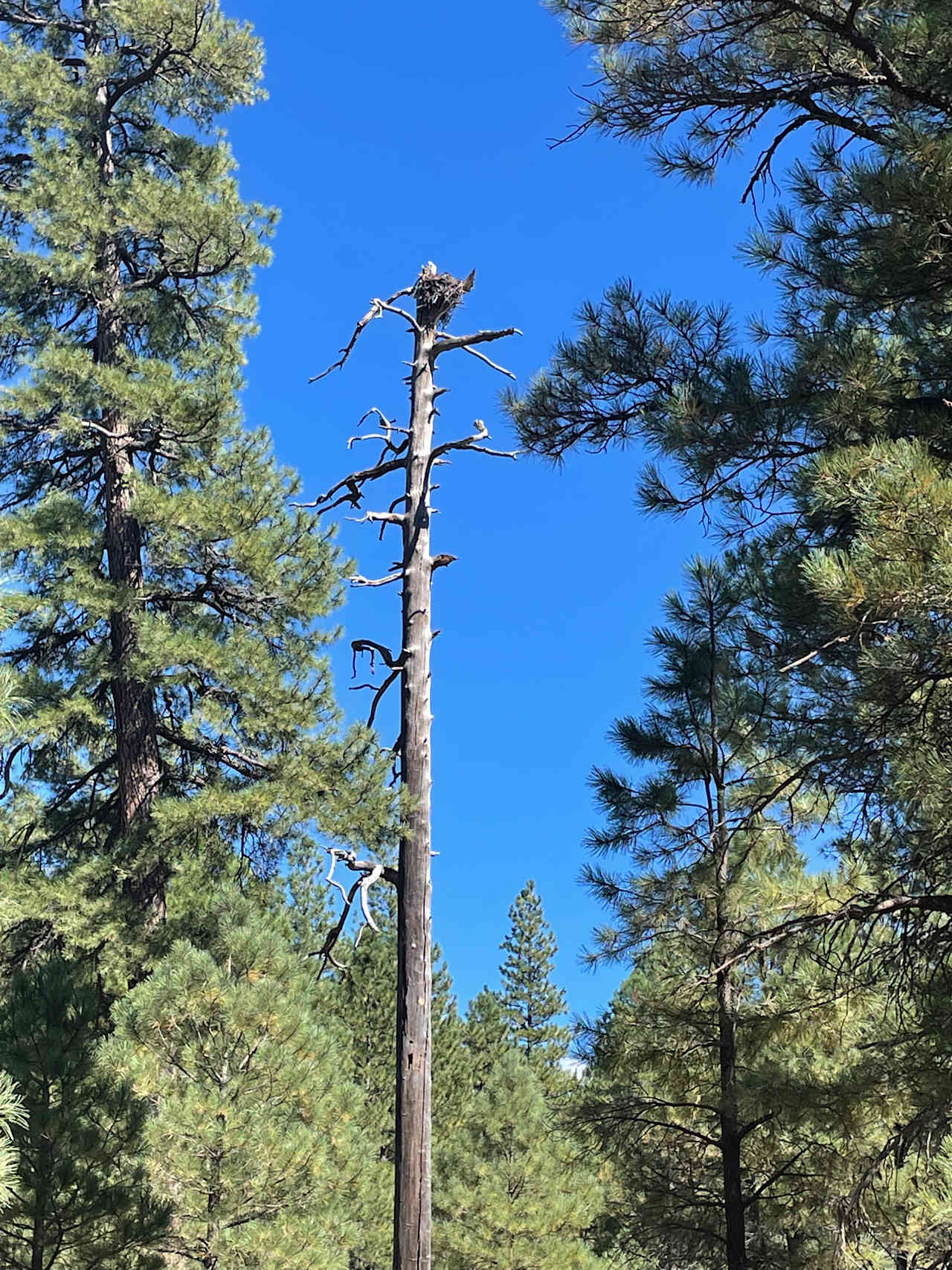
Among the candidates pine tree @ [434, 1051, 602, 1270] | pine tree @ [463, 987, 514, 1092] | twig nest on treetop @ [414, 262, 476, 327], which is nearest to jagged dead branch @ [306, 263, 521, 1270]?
twig nest on treetop @ [414, 262, 476, 327]

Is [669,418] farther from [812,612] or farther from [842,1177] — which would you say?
[842,1177]

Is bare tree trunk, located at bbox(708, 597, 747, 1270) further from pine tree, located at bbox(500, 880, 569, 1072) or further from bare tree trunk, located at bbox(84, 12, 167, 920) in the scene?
pine tree, located at bbox(500, 880, 569, 1072)

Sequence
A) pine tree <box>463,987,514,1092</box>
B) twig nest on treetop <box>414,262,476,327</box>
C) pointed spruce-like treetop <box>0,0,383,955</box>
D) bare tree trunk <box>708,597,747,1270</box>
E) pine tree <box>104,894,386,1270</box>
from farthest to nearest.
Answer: pine tree <box>463,987,514,1092</box>
pointed spruce-like treetop <box>0,0,383,955</box>
twig nest on treetop <box>414,262,476,327</box>
pine tree <box>104,894,386,1270</box>
bare tree trunk <box>708,597,747,1270</box>

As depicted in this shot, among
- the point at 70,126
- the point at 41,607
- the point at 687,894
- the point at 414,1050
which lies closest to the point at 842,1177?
the point at 687,894

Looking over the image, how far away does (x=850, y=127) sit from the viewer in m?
5.53

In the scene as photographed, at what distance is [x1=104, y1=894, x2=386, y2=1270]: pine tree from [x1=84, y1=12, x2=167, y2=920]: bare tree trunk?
1.74 meters

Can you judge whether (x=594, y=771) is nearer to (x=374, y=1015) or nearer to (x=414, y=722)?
(x=414, y=722)

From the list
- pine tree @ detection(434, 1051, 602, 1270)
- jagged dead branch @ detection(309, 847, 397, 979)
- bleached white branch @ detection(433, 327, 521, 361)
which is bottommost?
pine tree @ detection(434, 1051, 602, 1270)

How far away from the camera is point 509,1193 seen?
13.1 metres

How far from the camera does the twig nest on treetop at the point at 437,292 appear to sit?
7.59 m

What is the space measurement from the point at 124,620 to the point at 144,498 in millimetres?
1142

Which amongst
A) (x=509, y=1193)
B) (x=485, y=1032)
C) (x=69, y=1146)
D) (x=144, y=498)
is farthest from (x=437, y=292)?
(x=485, y=1032)

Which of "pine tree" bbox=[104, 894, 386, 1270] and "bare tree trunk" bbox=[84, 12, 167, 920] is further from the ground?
"bare tree trunk" bbox=[84, 12, 167, 920]

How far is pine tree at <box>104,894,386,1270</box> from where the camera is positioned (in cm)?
700
